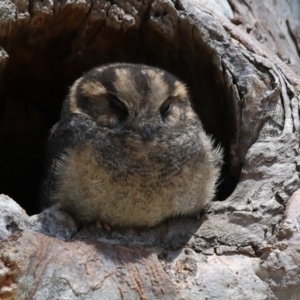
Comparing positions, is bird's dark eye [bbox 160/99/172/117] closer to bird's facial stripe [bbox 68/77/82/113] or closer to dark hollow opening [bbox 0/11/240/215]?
bird's facial stripe [bbox 68/77/82/113]

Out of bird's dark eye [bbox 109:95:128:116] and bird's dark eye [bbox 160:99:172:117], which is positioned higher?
bird's dark eye [bbox 160:99:172:117]

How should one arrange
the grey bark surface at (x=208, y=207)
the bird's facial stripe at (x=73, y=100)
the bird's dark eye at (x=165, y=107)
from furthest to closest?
the bird's facial stripe at (x=73, y=100) < the bird's dark eye at (x=165, y=107) < the grey bark surface at (x=208, y=207)

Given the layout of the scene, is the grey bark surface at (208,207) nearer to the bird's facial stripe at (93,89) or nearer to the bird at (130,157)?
the bird at (130,157)

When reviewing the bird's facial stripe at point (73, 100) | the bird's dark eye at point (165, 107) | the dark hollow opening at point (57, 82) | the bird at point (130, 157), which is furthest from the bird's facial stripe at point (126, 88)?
the dark hollow opening at point (57, 82)

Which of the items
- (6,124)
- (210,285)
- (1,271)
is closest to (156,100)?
(210,285)

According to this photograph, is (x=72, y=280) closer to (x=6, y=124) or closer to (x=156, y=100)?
(x=156, y=100)

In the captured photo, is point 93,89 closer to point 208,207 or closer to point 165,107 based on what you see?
point 165,107

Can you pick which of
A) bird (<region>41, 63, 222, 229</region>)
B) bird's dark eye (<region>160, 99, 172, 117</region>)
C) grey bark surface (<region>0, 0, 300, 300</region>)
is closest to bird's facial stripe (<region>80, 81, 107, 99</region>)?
bird (<region>41, 63, 222, 229</region>)

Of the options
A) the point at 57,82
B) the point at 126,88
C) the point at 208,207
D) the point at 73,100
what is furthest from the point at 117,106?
the point at 57,82
